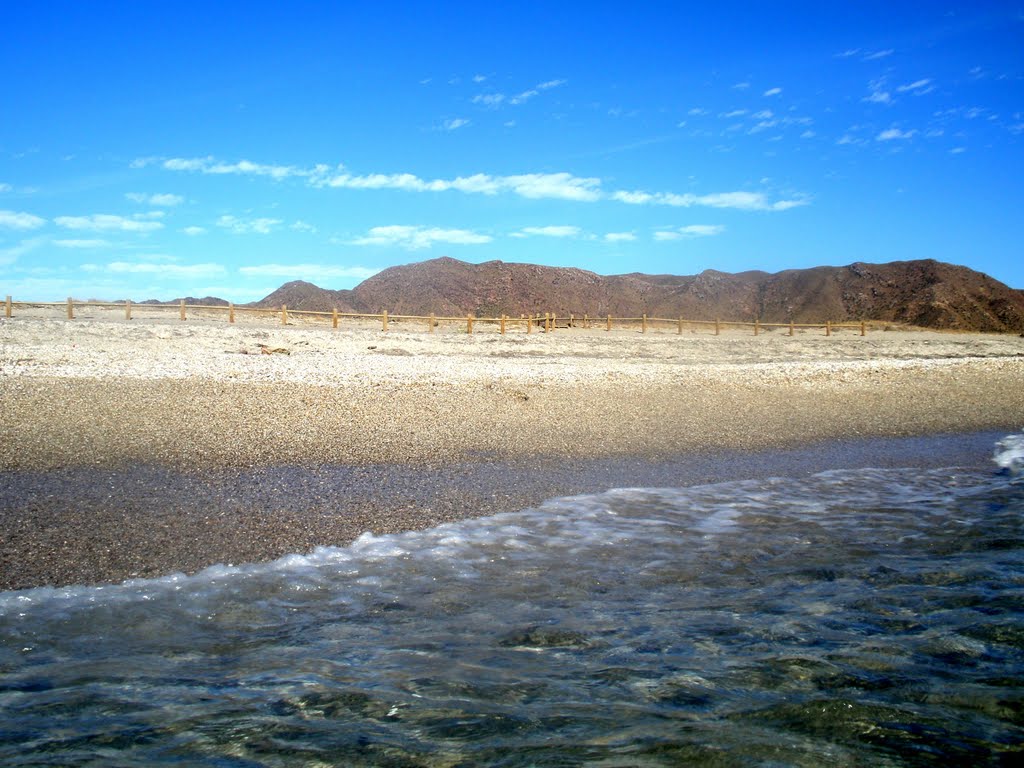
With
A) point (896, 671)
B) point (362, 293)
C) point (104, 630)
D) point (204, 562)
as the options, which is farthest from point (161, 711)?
point (362, 293)

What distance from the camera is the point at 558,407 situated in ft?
43.3

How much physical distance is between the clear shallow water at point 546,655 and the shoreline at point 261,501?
47cm

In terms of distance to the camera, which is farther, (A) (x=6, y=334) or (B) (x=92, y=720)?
(A) (x=6, y=334)

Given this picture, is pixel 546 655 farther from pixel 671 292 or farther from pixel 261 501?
pixel 671 292

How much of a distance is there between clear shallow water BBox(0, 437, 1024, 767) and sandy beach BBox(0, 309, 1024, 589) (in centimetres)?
111

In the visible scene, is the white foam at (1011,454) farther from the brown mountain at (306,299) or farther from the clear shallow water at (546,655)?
the brown mountain at (306,299)

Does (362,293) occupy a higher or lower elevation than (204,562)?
higher

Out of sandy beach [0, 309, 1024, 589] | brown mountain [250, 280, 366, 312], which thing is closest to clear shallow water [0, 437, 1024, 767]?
sandy beach [0, 309, 1024, 589]

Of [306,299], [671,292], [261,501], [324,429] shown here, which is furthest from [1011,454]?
[671,292]

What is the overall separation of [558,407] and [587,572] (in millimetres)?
8073

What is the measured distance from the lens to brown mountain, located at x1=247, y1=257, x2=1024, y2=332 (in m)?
77.0

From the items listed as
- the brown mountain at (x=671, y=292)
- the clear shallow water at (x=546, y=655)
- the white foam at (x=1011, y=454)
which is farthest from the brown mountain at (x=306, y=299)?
the clear shallow water at (x=546, y=655)

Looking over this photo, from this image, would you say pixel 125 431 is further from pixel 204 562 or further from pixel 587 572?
pixel 587 572

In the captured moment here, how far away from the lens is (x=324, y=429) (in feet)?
35.1
